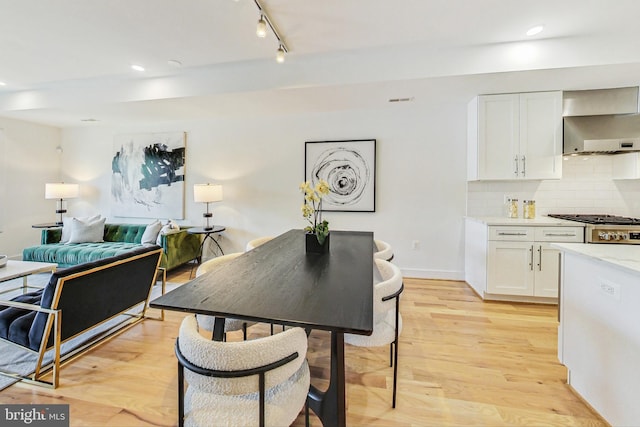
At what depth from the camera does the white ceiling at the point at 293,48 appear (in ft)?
6.97

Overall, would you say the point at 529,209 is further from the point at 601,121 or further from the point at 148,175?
the point at 148,175

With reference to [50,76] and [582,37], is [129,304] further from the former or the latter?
[582,37]

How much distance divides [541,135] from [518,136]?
0.24 metres

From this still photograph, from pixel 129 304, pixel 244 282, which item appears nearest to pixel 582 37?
pixel 244 282

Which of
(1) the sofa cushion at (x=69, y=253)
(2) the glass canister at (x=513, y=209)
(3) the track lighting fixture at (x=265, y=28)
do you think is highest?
(3) the track lighting fixture at (x=265, y=28)

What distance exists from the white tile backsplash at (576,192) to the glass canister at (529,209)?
10 centimetres

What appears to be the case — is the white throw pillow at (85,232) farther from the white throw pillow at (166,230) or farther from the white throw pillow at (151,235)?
the white throw pillow at (166,230)

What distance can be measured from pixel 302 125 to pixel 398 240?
227 centimetres

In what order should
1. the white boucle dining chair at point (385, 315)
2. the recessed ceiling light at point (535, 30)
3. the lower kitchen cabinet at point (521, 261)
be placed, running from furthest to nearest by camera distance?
the lower kitchen cabinet at point (521, 261), the recessed ceiling light at point (535, 30), the white boucle dining chair at point (385, 315)

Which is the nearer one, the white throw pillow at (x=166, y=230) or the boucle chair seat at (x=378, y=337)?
the boucle chair seat at (x=378, y=337)

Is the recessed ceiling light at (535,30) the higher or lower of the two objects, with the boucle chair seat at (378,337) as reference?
higher

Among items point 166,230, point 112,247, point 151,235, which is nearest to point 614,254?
point 166,230

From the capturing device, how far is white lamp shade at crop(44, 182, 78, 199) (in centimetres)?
432
